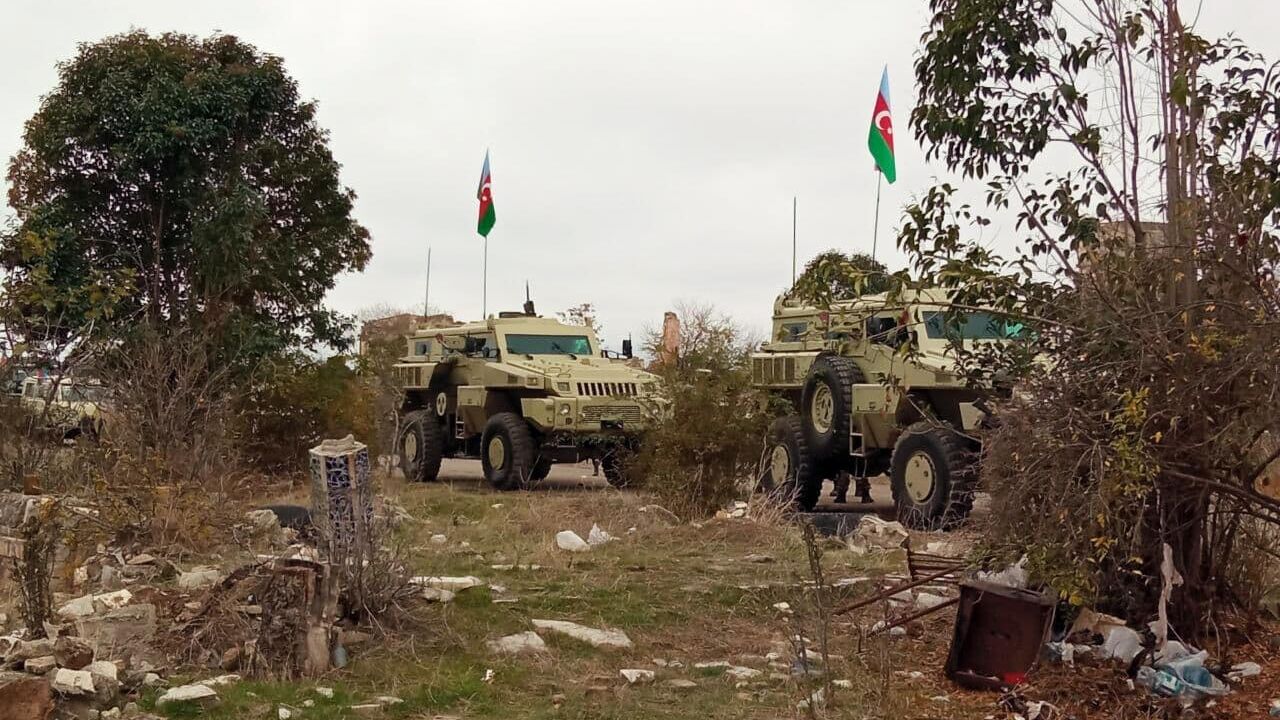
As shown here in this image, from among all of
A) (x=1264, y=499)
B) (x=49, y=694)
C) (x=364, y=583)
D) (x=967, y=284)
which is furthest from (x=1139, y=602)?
(x=49, y=694)

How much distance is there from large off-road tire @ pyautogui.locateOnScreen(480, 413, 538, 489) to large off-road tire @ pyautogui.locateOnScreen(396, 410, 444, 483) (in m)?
1.51

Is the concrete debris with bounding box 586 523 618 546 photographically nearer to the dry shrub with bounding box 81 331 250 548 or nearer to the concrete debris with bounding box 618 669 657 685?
the dry shrub with bounding box 81 331 250 548

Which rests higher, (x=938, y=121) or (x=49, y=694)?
(x=938, y=121)

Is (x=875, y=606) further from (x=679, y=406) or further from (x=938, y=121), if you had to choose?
(x=679, y=406)

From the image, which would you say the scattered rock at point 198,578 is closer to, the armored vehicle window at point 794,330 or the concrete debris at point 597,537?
the concrete debris at point 597,537

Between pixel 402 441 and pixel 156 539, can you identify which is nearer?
pixel 156 539

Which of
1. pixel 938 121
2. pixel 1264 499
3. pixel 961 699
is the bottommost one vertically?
pixel 961 699

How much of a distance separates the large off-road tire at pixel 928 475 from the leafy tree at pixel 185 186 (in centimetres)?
728

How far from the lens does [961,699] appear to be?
554 centimetres

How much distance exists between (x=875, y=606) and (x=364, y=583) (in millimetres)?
2828

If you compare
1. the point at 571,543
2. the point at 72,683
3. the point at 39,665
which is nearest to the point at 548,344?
the point at 571,543

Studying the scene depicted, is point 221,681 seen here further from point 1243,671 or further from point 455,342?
point 455,342

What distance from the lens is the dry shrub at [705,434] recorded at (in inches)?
452

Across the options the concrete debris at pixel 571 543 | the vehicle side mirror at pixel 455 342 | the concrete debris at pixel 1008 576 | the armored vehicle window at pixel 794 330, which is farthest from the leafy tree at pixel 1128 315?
the vehicle side mirror at pixel 455 342
